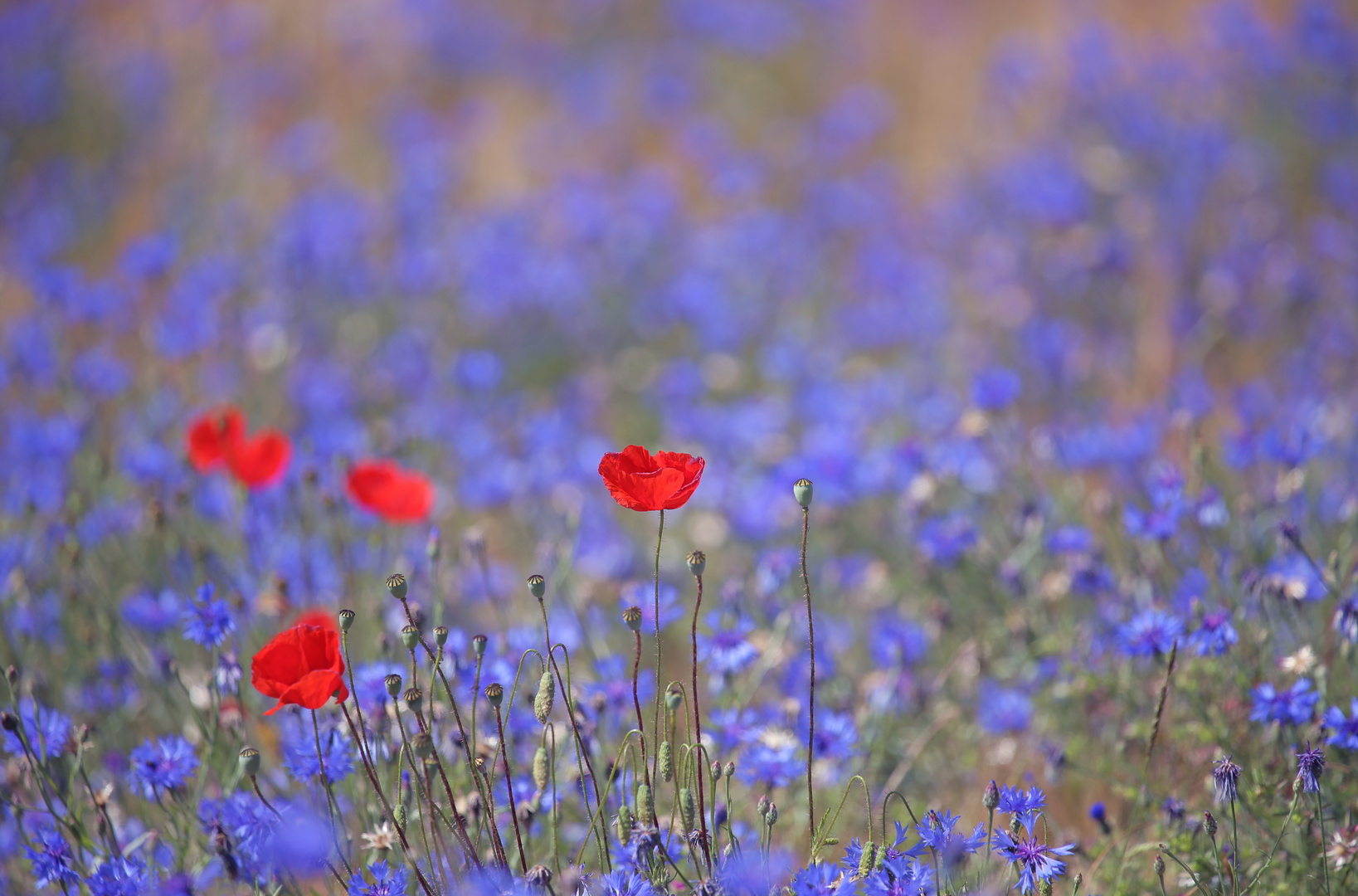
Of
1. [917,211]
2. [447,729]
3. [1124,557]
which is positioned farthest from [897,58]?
[447,729]

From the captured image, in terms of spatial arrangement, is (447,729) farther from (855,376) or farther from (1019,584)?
(855,376)

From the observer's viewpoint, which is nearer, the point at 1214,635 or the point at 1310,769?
the point at 1310,769

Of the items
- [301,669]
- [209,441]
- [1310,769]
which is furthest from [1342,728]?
[209,441]

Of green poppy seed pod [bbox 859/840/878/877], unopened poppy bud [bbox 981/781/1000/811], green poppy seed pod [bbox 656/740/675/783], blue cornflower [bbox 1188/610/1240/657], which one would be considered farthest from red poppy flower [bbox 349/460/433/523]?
blue cornflower [bbox 1188/610/1240/657]

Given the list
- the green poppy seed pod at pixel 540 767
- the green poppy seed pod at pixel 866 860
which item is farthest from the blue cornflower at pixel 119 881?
the green poppy seed pod at pixel 866 860

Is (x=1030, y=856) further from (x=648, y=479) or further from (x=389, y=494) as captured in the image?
(x=389, y=494)

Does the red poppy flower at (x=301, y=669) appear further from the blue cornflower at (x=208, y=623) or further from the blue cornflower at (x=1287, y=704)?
the blue cornflower at (x=1287, y=704)
